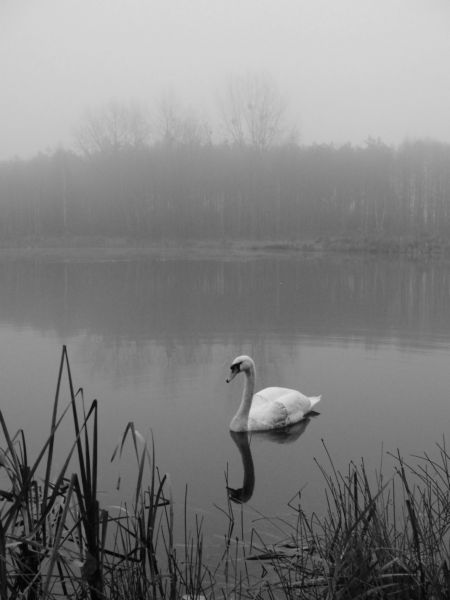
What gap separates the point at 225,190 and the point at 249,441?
37.0 metres

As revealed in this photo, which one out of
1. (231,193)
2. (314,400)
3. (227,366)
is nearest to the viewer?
(314,400)

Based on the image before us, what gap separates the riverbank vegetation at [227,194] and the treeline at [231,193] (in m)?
0.07

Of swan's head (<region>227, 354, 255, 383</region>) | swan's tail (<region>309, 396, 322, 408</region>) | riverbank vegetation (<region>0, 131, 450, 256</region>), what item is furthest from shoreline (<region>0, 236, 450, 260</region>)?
swan's head (<region>227, 354, 255, 383</region>)

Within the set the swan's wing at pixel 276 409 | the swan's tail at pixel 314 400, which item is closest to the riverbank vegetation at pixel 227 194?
the swan's tail at pixel 314 400

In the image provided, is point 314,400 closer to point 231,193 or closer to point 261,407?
point 261,407

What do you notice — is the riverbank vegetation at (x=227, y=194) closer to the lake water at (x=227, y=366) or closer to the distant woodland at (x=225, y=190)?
the distant woodland at (x=225, y=190)

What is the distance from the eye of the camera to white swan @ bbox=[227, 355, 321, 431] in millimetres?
5098

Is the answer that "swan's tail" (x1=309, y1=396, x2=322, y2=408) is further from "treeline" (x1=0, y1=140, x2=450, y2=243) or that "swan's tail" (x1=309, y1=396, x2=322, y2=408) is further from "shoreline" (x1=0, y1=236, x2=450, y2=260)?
"treeline" (x1=0, y1=140, x2=450, y2=243)

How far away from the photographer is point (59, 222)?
131 ft

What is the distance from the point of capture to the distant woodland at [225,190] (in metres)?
37.4

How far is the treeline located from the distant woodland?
2.4 inches

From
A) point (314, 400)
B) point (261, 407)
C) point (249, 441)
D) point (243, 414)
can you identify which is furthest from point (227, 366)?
point (249, 441)

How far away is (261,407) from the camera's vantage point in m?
5.34

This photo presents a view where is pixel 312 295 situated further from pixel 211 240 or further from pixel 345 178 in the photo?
pixel 345 178
